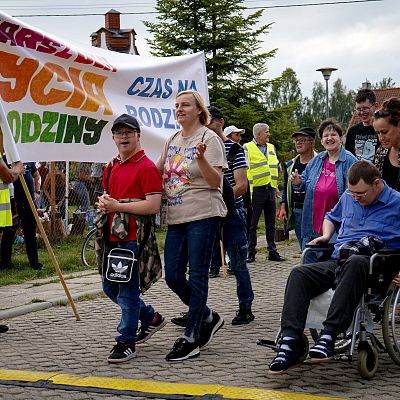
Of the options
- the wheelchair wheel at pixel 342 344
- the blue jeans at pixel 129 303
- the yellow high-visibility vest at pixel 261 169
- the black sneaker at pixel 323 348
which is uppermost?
the yellow high-visibility vest at pixel 261 169

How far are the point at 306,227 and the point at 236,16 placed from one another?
101ft

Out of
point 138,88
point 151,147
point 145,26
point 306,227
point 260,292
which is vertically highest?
point 145,26

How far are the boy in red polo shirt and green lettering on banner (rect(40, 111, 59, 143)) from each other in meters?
1.38

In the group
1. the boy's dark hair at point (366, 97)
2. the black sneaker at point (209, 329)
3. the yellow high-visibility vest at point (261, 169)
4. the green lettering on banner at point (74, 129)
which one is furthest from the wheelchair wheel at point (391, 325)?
the yellow high-visibility vest at point (261, 169)

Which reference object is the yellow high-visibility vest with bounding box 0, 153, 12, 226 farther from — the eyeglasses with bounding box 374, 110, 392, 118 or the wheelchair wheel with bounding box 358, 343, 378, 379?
the wheelchair wheel with bounding box 358, 343, 378, 379

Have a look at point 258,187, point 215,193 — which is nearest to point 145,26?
point 258,187

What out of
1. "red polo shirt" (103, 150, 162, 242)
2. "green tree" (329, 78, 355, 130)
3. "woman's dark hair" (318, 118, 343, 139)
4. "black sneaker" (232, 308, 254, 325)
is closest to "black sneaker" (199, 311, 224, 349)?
"black sneaker" (232, 308, 254, 325)

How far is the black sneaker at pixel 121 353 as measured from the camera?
Answer: 5.88 metres

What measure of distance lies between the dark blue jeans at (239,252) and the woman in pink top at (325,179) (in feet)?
1.82

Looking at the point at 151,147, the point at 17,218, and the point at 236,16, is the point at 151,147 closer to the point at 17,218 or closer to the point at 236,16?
the point at 17,218

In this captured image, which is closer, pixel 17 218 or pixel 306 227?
pixel 306 227

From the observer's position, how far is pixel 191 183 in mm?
6016

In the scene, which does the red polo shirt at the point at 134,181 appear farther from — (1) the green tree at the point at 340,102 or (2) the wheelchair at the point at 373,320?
(1) the green tree at the point at 340,102

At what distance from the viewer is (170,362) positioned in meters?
5.89
